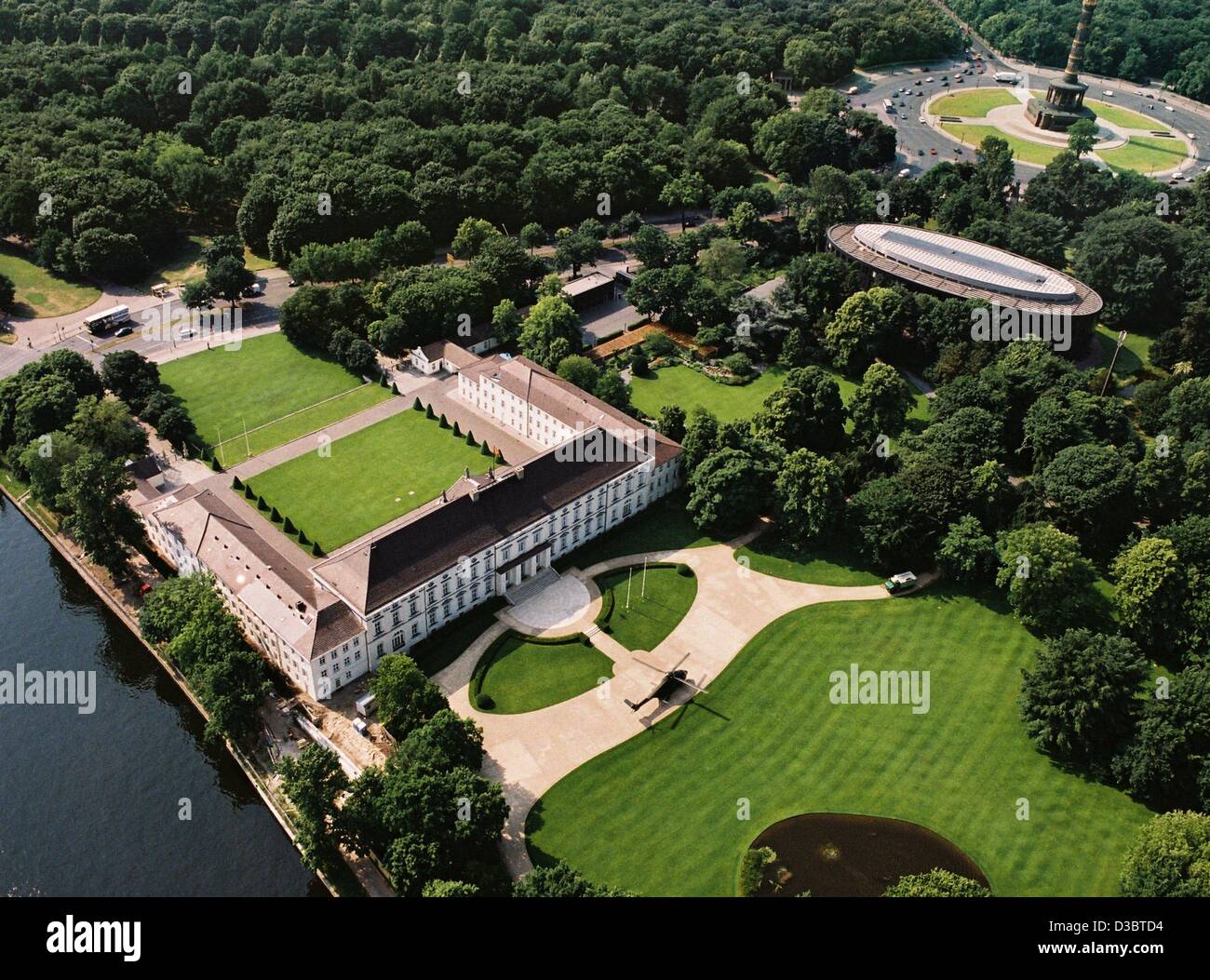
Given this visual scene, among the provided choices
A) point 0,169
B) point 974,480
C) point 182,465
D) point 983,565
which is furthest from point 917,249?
point 0,169

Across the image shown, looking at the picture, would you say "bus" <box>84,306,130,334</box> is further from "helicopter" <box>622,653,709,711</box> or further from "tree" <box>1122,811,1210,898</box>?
"tree" <box>1122,811,1210,898</box>

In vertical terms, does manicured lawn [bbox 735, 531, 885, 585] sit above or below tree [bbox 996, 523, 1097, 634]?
below

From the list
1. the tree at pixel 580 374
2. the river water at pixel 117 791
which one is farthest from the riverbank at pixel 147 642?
the tree at pixel 580 374

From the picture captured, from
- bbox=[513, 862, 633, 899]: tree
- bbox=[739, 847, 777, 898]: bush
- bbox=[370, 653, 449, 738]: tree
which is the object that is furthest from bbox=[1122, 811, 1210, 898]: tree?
bbox=[370, 653, 449, 738]: tree

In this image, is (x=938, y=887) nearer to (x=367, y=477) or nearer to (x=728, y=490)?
(x=728, y=490)

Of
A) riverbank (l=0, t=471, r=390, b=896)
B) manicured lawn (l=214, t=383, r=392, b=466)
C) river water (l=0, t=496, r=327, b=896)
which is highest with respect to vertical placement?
manicured lawn (l=214, t=383, r=392, b=466)

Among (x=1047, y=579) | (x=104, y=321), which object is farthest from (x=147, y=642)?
(x=1047, y=579)

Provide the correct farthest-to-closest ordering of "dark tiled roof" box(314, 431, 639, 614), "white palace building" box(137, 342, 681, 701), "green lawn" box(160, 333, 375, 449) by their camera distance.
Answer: "green lawn" box(160, 333, 375, 449)
"dark tiled roof" box(314, 431, 639, 614)
"white palace building" box(137, 342, 681, 701)
